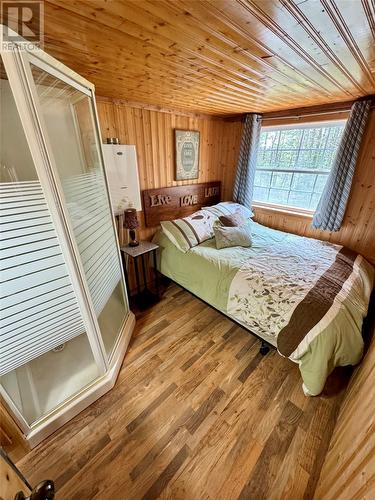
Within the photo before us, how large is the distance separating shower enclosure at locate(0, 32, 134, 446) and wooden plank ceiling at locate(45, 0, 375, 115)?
24cm

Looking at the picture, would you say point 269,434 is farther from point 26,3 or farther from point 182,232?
point 26,3

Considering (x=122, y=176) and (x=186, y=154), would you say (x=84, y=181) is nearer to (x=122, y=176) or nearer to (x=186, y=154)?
(x=122, y=176)

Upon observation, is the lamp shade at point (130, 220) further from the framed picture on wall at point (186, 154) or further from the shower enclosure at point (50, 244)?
the framed picture on wall at point (186, 154)

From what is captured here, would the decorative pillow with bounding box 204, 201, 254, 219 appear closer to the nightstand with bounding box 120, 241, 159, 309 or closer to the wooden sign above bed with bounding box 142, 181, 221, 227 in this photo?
the wooden sign above bed with bounding box 142, 181, 221, 227

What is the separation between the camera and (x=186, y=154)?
2738 millimetres

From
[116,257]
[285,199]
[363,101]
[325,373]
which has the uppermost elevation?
[363,101]

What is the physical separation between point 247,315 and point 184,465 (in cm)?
103

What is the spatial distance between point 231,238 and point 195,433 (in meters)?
1.72

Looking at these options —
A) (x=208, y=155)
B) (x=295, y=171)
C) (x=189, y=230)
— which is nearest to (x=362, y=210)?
(x=295, y=171)

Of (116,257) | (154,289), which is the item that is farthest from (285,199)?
(116,257)

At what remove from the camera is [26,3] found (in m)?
0.68

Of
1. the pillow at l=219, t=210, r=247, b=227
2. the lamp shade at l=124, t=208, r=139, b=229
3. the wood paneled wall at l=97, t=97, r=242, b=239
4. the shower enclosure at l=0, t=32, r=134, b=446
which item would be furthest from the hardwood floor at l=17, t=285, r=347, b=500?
the wood paneled wall at l=97, t=97, r=242, b=239

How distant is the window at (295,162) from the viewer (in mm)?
2488

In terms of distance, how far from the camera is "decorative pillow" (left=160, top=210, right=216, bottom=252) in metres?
2.31
